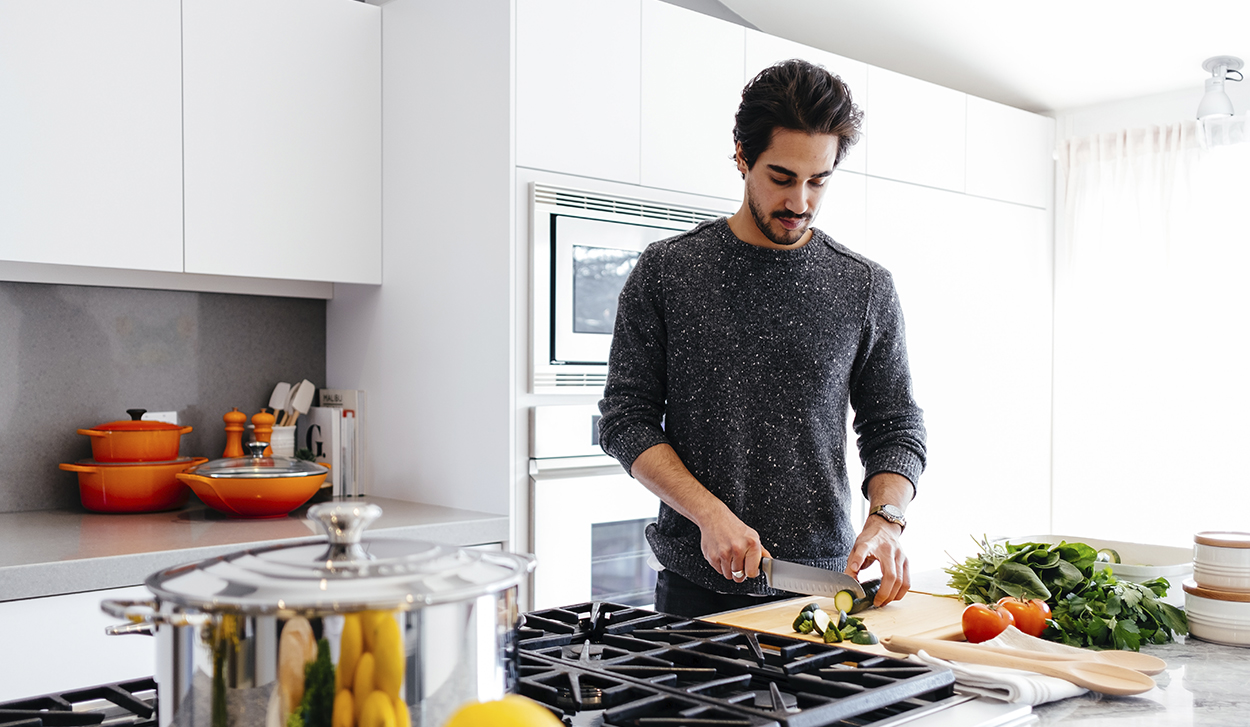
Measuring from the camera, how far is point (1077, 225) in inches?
158

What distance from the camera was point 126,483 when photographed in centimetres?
239

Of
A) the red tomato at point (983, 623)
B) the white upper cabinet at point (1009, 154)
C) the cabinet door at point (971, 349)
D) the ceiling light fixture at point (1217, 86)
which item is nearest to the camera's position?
the red tomato at point (983, 623)

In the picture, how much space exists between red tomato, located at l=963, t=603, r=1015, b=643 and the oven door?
1.15 metres

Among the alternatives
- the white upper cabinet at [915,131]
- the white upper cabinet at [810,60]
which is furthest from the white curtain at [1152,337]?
the white upper cabinet at [810,60]

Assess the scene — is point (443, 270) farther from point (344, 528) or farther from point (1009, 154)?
point (1009, 154)

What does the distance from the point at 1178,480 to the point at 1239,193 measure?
3.36 ft

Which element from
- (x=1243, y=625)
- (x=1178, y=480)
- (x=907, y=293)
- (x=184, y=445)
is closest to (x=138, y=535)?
(x=184, y=445)

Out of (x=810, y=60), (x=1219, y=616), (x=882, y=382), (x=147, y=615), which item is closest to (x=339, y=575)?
(x=147, y=615)

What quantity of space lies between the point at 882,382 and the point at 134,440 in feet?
5.57

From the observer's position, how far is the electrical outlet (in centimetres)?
263

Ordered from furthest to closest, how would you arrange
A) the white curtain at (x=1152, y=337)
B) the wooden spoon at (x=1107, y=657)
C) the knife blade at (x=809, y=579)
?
the white curtain at (x=1152, y=337)
the knife blade at (x=809, y=579)
the wooden spoon at (x=1107, y=657)

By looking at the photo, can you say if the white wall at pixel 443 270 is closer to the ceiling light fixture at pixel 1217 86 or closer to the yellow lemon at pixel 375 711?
the yellow lemon at pixel 375 711

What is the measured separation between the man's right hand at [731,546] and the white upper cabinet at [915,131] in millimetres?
2159

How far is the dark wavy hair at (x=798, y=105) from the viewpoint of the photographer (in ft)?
5.20
